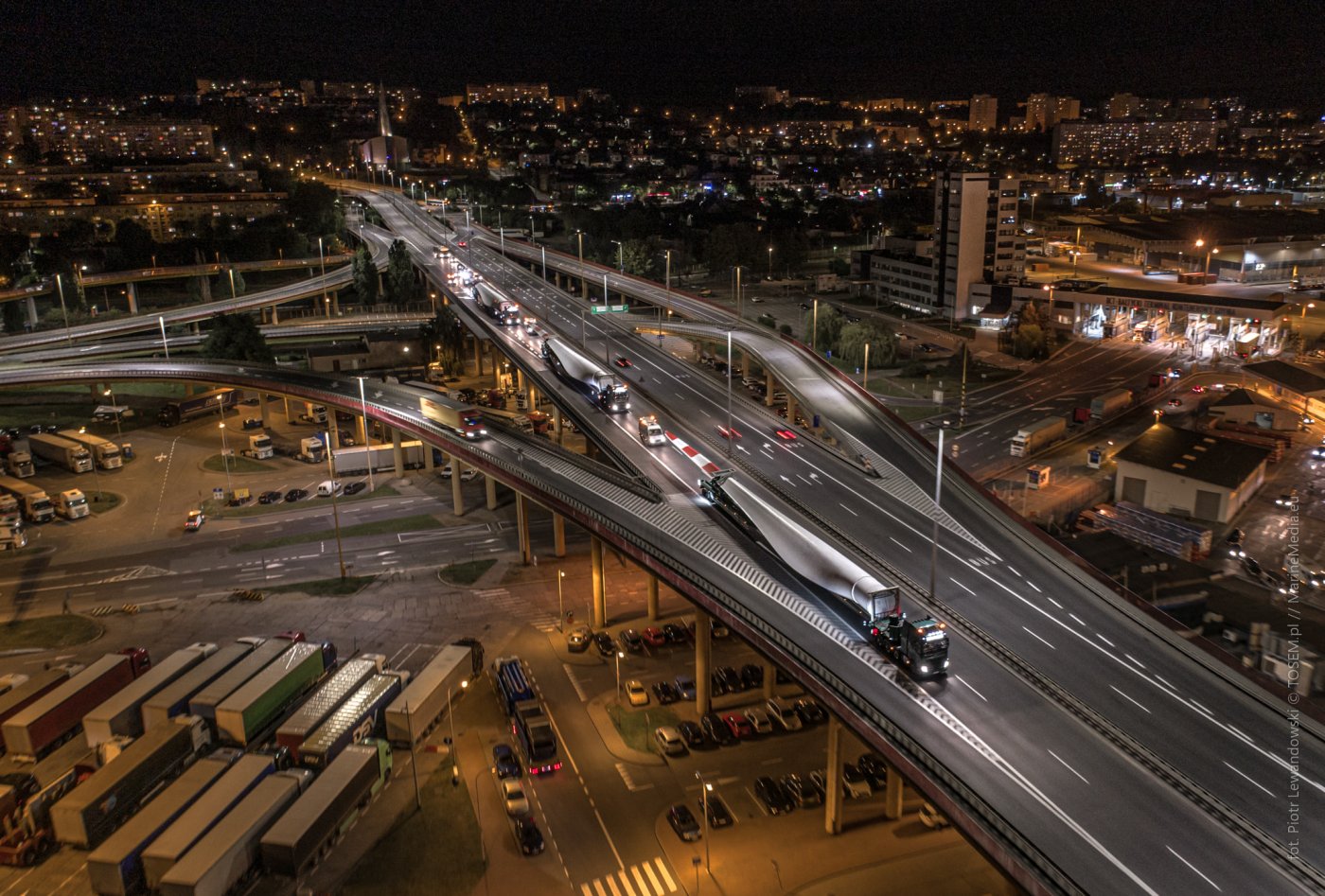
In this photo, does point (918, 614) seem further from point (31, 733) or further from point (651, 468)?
point (31, 733)

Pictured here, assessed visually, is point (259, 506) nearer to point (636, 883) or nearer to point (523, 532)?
point (523, 532)

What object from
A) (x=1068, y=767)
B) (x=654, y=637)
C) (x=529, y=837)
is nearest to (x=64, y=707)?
(x=529, y=837)

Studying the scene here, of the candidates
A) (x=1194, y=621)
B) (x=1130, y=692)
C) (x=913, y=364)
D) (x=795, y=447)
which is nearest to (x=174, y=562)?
(x=795, y=447)

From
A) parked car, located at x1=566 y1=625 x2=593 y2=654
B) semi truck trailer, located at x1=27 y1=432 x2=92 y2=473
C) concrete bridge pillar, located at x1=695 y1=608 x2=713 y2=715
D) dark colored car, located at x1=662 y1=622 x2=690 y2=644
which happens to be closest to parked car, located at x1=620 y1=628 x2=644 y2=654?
dark colored car, located at x1=662 y1=622 x2=690 y2=644

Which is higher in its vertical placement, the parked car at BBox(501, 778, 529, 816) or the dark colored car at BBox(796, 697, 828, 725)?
the dark colored car at BBox(796, 697, 828, 725)

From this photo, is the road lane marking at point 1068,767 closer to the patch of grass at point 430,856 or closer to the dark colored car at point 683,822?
the dark colored car at point 683,822

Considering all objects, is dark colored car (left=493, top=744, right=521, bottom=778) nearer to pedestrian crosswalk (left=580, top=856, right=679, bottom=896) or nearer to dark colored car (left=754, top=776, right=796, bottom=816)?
pedestrian crosswalk (left=580, top=856, right=679, bottom=896)

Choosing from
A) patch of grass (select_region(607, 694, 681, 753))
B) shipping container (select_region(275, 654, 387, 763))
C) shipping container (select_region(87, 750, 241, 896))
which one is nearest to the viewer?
shipping container (select_region(87, 750, 241, 896))
